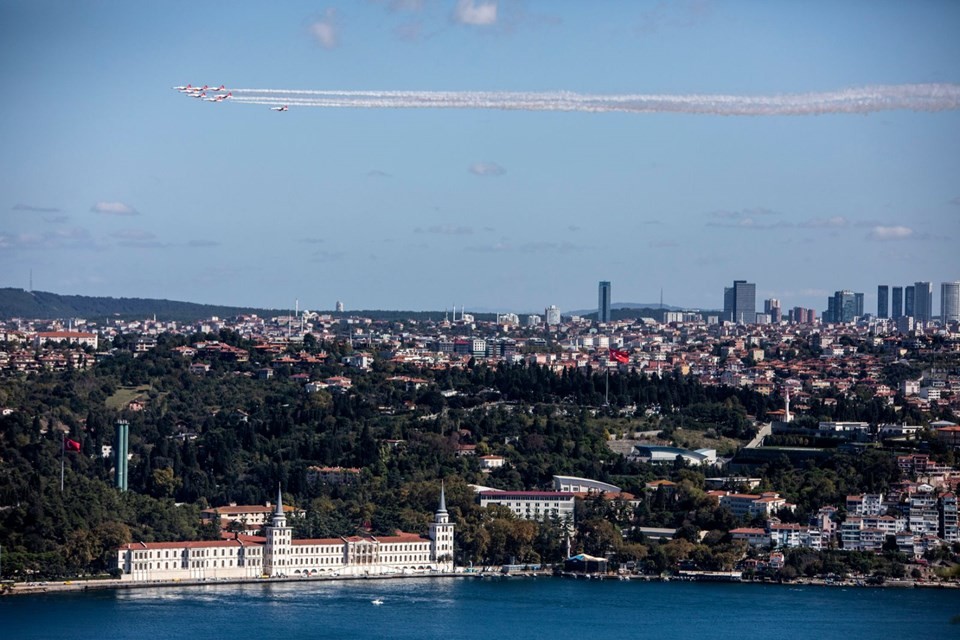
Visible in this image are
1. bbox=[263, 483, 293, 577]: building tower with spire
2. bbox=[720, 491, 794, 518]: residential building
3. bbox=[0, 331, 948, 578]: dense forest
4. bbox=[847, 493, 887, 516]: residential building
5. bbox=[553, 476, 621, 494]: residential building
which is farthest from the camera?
bbox=[553, 476, 621, 494]: residential building

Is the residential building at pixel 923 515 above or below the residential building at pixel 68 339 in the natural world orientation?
below

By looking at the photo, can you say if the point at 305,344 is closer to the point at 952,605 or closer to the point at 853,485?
the point at 853,485

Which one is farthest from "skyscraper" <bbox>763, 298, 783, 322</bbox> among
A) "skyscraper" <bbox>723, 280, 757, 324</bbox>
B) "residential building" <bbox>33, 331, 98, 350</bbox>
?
"residential building" <bbox>33, 331, 98, 350</bbox>

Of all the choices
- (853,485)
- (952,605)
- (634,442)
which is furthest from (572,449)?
(952,605)

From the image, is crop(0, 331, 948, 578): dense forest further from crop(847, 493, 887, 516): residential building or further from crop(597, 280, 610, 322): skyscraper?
crop(597, 280, 610, 322): skyscraper

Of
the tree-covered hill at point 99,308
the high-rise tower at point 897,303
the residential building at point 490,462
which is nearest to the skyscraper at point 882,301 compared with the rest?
the high-rise tower at point 897,303

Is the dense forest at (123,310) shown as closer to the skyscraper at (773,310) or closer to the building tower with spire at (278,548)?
the skyscraper at (773,310)

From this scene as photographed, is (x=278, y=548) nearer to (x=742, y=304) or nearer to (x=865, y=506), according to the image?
(x=865, y=506)
